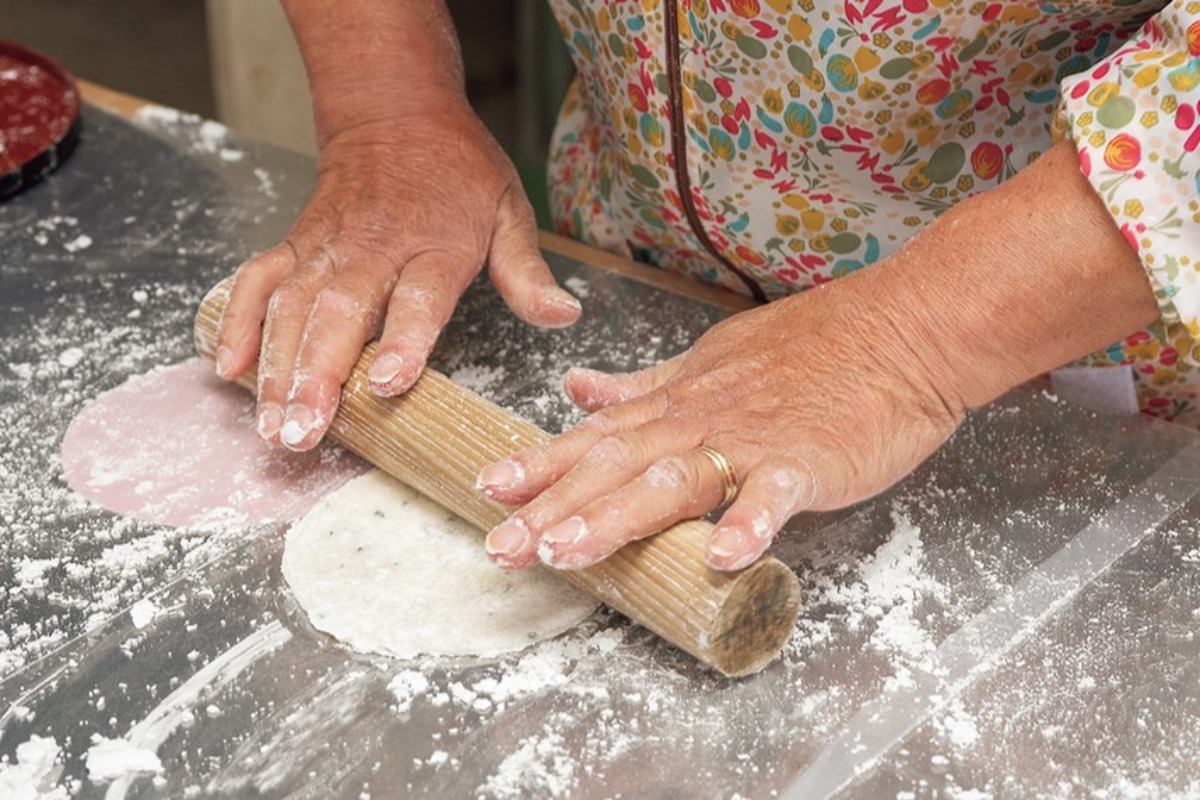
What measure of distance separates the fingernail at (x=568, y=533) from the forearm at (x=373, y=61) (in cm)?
78


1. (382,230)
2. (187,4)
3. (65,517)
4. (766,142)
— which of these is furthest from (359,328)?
(187,4)

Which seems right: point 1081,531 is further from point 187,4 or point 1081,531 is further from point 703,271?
point 187,4

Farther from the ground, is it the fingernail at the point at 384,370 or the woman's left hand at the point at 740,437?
the woman's left hand at the point at 740,437

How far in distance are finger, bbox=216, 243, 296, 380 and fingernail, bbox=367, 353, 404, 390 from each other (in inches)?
7.2

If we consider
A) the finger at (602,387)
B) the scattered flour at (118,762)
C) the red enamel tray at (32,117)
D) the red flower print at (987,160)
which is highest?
the red flower print at (987,160)

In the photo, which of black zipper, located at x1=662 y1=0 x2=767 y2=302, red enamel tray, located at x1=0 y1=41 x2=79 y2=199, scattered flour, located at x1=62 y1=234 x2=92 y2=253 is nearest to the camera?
black zipper, located at x1=662 y1=0 x2=767 y2=302

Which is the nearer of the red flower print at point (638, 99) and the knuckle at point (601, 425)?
the knuckle at point (601, 425)

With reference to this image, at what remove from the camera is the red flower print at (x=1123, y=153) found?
1146 millimetres

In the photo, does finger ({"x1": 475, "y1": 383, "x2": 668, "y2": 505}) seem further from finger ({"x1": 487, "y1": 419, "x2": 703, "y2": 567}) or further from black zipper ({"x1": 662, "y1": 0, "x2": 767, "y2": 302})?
black zipper ({"x1": 662, "y1": 0, "x2": 767, "y2": 302})

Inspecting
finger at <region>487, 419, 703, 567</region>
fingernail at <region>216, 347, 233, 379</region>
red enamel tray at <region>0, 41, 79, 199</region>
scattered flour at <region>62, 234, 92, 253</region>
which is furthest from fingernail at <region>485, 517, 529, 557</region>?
red enamel tray at <region>0, 41, 79, 199</region>

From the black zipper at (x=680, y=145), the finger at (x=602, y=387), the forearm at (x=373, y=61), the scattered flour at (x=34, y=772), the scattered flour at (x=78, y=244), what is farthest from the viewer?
the scattered flour at (x=78, y=244)

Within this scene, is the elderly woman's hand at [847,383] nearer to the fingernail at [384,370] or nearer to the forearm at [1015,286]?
the forearm at [1015,286]

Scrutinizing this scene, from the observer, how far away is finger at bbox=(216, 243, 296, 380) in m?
1.46

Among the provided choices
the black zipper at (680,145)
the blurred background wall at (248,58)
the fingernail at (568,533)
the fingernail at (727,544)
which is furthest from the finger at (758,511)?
the blurred background wall at (248,58)
